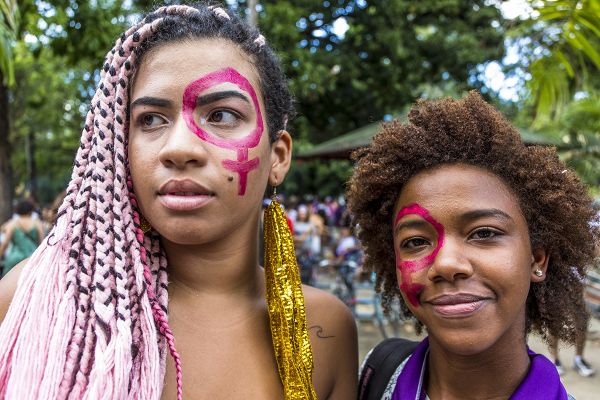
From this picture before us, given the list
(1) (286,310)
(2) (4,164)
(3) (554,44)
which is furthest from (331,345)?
(2) (4,164)

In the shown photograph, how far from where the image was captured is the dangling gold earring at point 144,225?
1.48 meters

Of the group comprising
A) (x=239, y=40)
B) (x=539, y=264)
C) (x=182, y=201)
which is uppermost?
(x=239, y=40)

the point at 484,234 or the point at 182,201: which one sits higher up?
the point at 182,201

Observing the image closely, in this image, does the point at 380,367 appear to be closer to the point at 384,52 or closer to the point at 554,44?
the point at 554,44

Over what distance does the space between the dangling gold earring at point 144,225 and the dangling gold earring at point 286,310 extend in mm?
429

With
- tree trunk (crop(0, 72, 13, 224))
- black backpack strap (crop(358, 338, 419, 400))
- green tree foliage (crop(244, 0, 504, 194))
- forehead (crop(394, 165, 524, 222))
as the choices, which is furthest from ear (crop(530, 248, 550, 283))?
green tree foliage (crop(244, 0, 504, 194))

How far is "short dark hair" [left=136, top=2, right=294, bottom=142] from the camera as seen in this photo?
→ 4.89ft

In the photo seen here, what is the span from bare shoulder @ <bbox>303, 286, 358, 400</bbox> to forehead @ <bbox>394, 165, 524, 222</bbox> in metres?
0.48

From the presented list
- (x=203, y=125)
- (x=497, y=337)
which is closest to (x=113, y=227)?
(x=203, y=125)

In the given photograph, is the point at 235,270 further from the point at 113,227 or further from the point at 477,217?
the point at 477,217

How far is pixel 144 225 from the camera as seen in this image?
1.49 meters

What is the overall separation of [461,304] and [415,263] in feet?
0.60

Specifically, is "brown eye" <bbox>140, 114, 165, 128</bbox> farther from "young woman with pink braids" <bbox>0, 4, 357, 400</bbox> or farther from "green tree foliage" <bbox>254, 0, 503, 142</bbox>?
"green tree foliage" <bbox>254, 0, 503, 142</bbox>

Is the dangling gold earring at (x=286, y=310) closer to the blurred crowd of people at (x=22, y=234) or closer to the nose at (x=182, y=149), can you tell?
the nose at (x=182, y=149)
